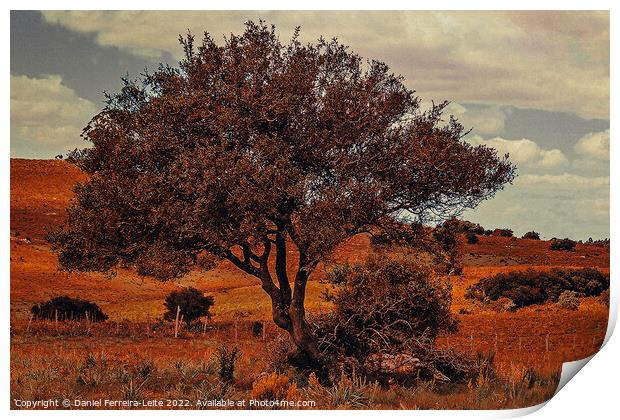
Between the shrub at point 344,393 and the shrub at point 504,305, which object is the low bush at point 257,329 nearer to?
the shrub at point 504,305

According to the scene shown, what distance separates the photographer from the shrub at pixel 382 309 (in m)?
20.4

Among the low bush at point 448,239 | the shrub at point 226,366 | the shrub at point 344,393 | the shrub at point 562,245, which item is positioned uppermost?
the shrub at point 562,245

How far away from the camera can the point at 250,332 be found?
37.2 metres

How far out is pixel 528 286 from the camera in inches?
1832

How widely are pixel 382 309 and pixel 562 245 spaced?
33.3 meters

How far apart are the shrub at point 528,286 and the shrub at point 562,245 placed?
1.82 meters

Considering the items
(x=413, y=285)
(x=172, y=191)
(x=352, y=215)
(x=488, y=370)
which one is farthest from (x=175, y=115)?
(x=488, y=370)

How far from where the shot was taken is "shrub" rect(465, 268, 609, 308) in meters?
44.3

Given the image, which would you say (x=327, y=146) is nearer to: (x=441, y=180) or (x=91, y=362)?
(x=441, y=180)

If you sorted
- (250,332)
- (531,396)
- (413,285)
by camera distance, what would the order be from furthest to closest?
(250,332), (413,285), (531,396)

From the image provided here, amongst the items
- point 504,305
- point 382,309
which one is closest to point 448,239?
point 382,309

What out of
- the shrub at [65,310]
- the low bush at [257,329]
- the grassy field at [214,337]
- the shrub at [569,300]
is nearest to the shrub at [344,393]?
the grassy field at [214,337]

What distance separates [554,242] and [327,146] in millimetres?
39459

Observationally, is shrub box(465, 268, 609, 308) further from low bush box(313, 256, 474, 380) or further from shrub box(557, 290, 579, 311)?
low bush box(313, 256, 474, 380)
